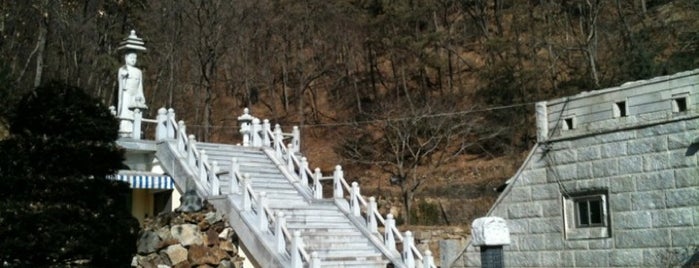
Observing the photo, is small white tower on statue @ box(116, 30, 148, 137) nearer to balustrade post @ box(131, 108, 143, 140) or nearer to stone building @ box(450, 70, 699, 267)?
balustrade post @ box(131, 108, 143, 140)

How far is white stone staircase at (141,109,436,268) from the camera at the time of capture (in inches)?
565

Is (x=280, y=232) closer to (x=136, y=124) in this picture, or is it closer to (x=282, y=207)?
(x=282, y=207)

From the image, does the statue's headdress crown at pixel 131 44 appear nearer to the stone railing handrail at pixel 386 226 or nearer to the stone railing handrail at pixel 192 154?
the stone railing handrail at pixel 192 154

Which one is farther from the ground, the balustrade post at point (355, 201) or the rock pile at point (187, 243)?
the balustrade post at point (355, 201)

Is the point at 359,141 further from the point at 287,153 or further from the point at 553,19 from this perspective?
the point at 287,153

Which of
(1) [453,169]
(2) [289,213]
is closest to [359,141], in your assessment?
(1) [453,169]

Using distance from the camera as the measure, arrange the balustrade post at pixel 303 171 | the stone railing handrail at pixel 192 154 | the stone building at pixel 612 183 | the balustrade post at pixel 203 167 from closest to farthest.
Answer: the stone building at pixel 612 183 < the stone railing handrail at pixel 192 154 < the balustrade post at pixel 203 167 < the balustrade post at pixel 303 171

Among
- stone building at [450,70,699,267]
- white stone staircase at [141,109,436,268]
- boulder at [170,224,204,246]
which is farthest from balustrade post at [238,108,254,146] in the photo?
stone building at [450,70,699,267]

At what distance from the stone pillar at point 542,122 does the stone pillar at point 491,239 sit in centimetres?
382

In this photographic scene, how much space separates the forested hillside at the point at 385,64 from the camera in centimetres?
2673

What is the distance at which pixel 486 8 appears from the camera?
133 feet

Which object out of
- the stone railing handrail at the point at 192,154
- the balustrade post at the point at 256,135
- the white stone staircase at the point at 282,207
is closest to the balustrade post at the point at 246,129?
the balustrade post at the point at 256,135

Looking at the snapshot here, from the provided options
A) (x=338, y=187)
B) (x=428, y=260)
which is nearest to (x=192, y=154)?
(x=338, y=187)

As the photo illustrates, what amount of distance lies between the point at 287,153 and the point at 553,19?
1921cm
